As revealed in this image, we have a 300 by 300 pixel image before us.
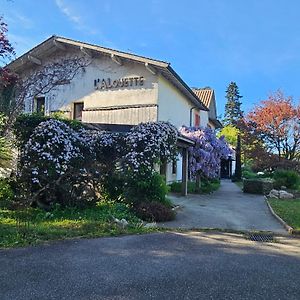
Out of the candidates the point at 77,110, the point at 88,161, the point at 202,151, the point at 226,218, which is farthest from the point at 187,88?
the point at 226,218

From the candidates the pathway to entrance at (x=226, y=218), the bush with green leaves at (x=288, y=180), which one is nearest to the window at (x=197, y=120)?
the bush with green leaves at (x=288, y=180)

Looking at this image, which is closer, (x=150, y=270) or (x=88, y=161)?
(x=150, y=270)

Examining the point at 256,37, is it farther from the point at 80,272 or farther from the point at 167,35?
the point at 80,272

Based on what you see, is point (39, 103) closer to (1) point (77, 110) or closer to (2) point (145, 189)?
(1) point (77, 110)

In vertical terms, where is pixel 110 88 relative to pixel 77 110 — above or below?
above

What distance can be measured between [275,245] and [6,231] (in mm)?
5431

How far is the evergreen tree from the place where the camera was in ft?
207

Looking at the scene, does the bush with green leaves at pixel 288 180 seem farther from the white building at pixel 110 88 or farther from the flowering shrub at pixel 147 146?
the flowering shrub at pixel 147 146

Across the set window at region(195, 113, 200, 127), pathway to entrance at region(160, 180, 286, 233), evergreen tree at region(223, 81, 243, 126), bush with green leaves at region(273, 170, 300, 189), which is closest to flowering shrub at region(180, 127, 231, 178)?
bush with green leaves at region(273, 170, 300, 189)

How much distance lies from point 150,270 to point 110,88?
12884mm

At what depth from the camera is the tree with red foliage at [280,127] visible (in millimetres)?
23781

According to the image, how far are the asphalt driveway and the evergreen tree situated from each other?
192 ft

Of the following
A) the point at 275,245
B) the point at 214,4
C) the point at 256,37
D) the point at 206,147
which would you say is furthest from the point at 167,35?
the point at 275,245

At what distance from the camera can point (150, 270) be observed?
4.56 meters
